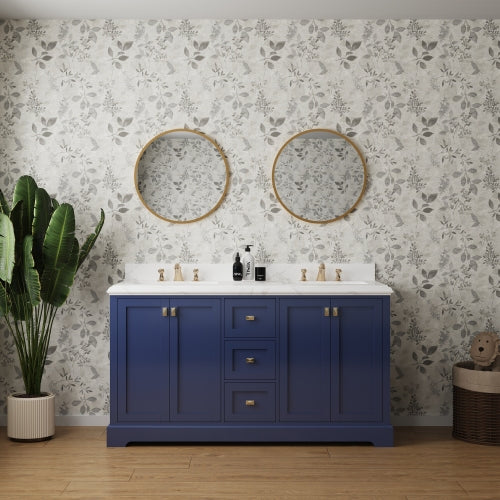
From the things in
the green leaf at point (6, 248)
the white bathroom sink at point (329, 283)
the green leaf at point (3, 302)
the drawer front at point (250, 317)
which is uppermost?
the green leaf at point (6, 248)


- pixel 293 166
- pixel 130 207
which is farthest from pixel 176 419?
pixel 293 166

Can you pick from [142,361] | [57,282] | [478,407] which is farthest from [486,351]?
[57,282]

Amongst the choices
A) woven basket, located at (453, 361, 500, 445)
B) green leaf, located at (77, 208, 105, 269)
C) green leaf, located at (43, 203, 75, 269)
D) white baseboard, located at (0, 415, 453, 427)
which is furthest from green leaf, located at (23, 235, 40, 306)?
Answer: woven basket, located at (453, 361, 500, 445)

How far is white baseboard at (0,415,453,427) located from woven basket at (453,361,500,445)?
323 millimetres

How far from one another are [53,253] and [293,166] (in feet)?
5.58

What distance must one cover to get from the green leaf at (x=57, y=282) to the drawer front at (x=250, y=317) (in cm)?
101

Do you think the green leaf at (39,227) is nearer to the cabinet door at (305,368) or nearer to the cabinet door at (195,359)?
the cabinet door at (195,359)

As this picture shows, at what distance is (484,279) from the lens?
474 cm

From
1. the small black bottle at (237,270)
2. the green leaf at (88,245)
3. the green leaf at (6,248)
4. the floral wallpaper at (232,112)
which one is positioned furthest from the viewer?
the floral wallpaper at (232,112)

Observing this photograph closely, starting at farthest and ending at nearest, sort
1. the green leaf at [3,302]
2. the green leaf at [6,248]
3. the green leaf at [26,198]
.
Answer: the green leaf at [26,198]
the green leaf at [3,302]
the green leaf at [6,248]

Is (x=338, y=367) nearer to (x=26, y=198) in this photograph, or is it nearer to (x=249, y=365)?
(x=249, y=365)

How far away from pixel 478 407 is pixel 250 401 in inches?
56.3

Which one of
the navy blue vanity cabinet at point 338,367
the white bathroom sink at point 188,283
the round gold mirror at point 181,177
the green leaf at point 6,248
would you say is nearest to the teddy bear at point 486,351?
the navy blue vanity cabinet at point 338,367

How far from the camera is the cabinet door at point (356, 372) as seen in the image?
4215 millimetres
